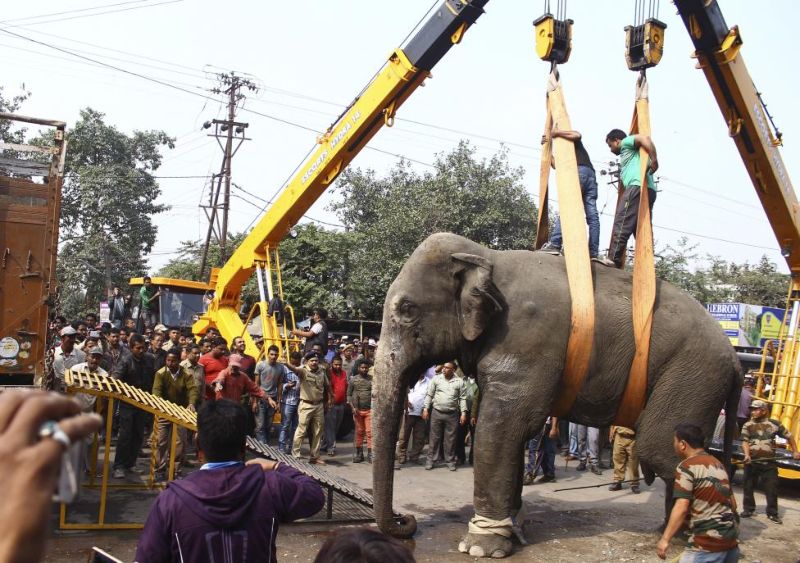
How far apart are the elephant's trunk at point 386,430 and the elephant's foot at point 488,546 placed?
0.69 metres

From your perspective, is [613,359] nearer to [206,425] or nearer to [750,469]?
[750,469]

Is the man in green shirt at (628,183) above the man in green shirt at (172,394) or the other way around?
above

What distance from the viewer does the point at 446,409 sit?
469 inches

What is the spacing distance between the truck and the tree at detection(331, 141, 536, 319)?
18351mm

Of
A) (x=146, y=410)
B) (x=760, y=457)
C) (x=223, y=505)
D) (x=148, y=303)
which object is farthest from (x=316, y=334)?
(x=223, y=505)

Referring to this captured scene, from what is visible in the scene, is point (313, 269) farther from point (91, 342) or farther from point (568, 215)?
point (568, 215)

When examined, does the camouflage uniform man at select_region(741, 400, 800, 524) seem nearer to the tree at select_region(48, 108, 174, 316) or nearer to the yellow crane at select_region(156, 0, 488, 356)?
the yellow crane at select_region(156, 0, 488, 356)

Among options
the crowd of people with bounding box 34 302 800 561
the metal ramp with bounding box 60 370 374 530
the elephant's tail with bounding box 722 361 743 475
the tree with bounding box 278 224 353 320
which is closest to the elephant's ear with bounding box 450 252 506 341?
the crowd of people with bounding box 34 302 800 561

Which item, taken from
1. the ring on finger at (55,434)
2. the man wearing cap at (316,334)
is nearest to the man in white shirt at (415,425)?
the man wearing cap at (316,334)

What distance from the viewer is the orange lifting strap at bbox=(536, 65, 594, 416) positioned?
680 centimetres

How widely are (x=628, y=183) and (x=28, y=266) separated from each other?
601cm

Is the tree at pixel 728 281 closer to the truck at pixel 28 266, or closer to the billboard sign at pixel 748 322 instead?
the billboard sign at pixel 748 322

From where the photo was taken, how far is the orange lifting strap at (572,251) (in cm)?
680

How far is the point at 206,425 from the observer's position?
291cm
